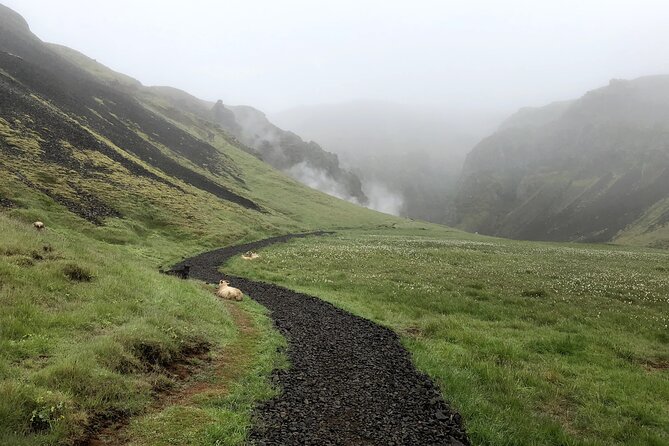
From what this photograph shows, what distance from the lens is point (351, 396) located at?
12117 millimetres

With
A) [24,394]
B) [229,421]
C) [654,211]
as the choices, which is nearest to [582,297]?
[229,421]

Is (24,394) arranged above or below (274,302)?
above

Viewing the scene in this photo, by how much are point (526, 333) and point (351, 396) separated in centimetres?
1151

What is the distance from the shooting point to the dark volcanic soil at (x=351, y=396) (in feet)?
32.4

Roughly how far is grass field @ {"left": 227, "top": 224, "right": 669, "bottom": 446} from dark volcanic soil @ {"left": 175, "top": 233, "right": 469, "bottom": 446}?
0.79 metres

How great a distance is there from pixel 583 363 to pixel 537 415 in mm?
6082

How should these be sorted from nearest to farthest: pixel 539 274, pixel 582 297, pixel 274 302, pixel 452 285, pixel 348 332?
pixel 348 332
pixel 274 302
pixel 582 297
pixel 452 285
pixel 539 274

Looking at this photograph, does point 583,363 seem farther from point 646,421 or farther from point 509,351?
point 646,421

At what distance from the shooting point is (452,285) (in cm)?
3062

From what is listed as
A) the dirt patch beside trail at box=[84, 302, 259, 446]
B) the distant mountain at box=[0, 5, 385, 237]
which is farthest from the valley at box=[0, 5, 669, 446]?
the distant mountain at box=[0, 5, 385, 237]

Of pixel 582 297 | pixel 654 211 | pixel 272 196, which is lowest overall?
pixel 272 196

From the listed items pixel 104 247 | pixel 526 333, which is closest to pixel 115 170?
pixel 104 247

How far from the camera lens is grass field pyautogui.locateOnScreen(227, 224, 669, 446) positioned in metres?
11.5

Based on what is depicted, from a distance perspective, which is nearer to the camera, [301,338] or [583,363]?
[583,363]
